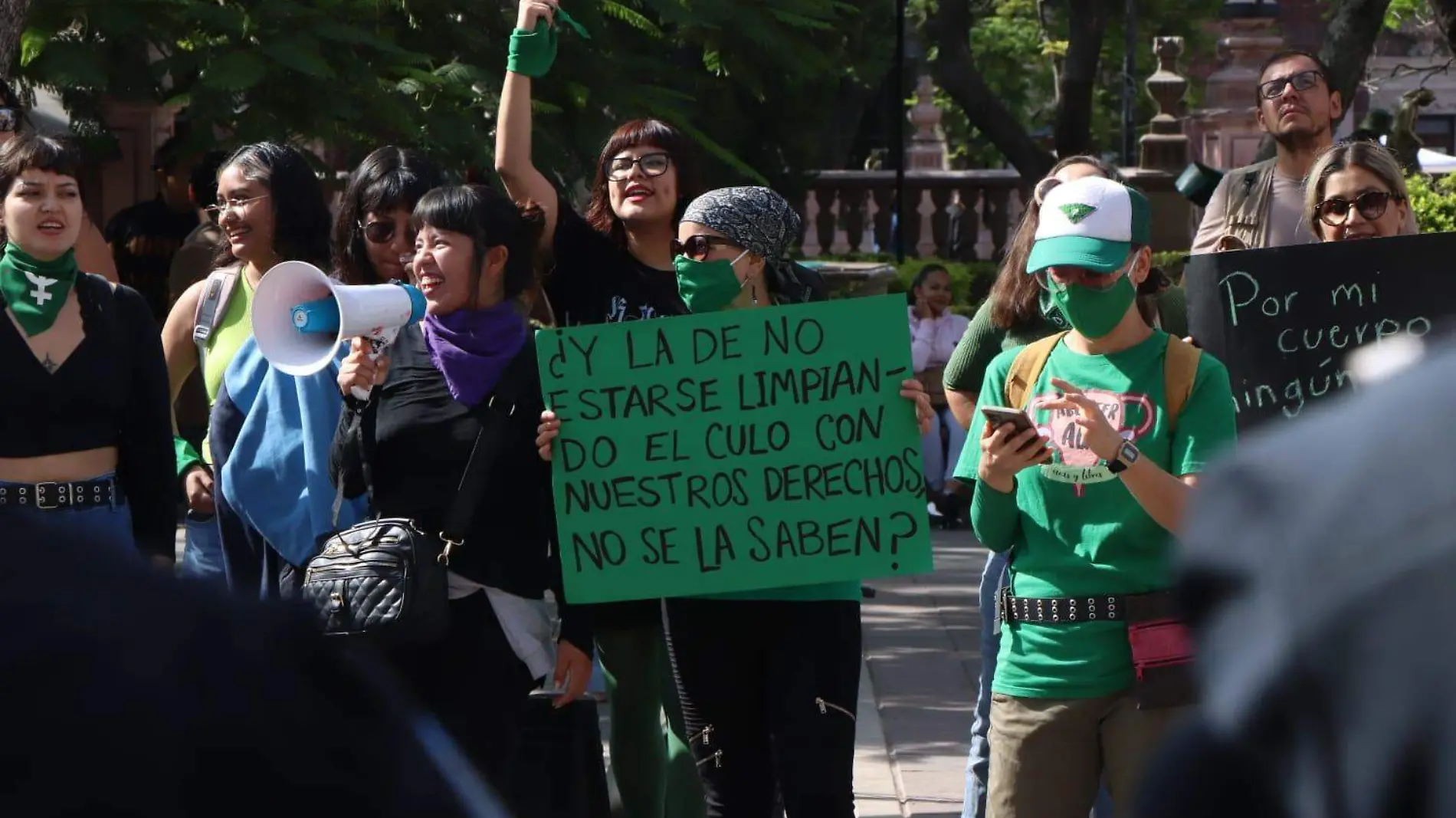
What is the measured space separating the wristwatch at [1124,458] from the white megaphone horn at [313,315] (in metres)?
1.43

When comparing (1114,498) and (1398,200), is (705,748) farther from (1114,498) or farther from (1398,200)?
(1398,200)

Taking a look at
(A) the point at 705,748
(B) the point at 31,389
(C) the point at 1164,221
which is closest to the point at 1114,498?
(A) the point at 705,748

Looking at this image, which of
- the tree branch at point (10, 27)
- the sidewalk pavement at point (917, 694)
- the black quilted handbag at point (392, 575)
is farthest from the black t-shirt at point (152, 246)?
the black quilted handbag at point (392, 575)

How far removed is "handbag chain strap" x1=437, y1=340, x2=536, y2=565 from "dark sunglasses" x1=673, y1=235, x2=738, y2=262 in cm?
50

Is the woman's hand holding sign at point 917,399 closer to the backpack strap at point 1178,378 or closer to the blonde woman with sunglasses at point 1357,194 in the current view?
the backpack strap at point 1178,378

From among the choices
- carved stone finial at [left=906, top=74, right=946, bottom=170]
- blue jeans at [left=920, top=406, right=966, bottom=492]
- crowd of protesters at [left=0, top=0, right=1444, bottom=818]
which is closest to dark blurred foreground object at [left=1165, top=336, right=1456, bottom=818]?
crowd of protesters at [left=0, top=0, right=1444, bottom=818]

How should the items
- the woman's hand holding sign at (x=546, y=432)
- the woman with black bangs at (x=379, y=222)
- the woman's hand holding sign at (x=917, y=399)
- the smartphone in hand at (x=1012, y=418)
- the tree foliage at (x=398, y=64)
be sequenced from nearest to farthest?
the smartphone in hand at (x=1012, y=418) < the woman's hand holding sign at (x=546, y=432) < the woman's hand holding sign at (x=917, y=399) < the woman with black bangs at (x=379, y=222) < the tree foliage at (x=398, y=64)

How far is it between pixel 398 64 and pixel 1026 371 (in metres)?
4.56

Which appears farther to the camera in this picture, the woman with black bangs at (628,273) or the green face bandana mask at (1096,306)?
the woman with black bangs at (628,273)

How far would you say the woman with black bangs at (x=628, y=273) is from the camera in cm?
471

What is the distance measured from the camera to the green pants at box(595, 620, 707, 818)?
4711 mm

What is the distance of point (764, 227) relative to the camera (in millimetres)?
4570

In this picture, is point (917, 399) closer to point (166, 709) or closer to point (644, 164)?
point (644, 164)

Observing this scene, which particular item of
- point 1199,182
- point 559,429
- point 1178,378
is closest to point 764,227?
point 559,429
